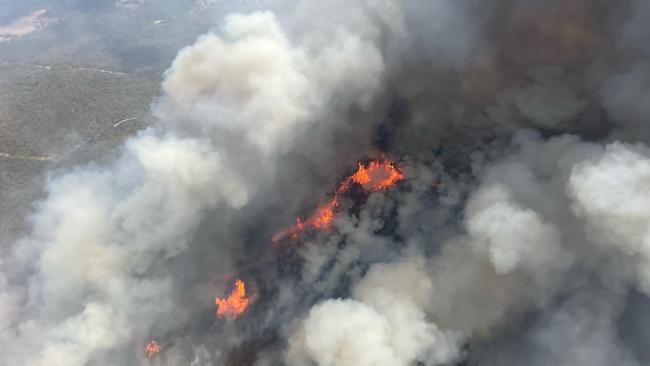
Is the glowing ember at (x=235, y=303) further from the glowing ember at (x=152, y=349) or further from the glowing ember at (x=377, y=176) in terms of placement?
the glowing ember at (x=377, y=176)

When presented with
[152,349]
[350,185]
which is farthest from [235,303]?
[350,185]

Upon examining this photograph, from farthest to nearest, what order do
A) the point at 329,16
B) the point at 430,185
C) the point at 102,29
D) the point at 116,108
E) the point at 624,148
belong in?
the point at 102,29 < the point at 116,108 < the point at 430,185 < the point at 329,16 < the point at 624,148

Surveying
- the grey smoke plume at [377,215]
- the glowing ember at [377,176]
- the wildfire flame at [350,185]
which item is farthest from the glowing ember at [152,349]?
the glowing ember at [377,176]

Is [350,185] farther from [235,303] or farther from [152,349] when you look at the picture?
[152,349]

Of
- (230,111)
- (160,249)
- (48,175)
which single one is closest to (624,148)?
(230,111)

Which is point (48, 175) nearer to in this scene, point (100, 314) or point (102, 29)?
point (100, 314)
